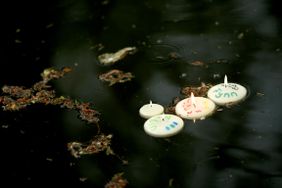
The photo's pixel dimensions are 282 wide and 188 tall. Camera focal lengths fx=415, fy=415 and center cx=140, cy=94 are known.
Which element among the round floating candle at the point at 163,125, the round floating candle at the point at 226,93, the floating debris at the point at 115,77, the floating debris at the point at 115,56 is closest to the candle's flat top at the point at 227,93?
the round floating candle at the point at 226,93

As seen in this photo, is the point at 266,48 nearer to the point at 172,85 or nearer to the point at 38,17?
the point at 172,85

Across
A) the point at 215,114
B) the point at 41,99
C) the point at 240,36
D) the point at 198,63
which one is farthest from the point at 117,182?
the point at 240,36

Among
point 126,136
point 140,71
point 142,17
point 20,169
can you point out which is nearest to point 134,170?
point 126,136

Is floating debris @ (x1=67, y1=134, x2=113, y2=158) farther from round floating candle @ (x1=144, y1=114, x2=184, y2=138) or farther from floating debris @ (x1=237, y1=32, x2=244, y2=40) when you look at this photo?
floating debris @ (x1=237, y1=32, x2=244, y2=40)

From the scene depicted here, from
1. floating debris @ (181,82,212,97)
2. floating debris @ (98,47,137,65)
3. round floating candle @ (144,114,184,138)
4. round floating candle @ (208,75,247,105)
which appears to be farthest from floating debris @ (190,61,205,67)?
round floating candle @ (144,114,184,138)

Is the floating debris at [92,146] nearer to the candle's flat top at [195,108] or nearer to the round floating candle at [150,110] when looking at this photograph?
the round floating candle at [150,110]

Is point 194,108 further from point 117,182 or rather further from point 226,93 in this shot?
point 117,182
